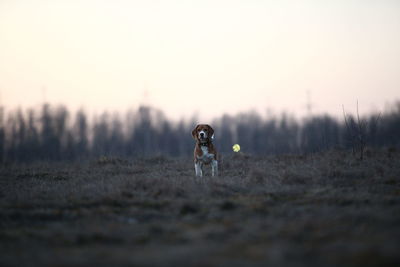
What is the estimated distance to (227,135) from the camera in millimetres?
76688

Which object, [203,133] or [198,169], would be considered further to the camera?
[203,133]

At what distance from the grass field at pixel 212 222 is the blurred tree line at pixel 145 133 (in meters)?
41.6

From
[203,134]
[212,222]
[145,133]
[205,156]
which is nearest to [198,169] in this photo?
[205,156]

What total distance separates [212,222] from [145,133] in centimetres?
6460

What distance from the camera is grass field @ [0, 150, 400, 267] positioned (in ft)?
13.2

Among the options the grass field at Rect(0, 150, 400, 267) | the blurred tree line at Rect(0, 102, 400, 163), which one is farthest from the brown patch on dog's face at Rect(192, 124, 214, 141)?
the blurred tree line at Rect(0, 102, 400, 163)

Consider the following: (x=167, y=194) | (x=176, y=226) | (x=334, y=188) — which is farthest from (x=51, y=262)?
(x=334, y=188)

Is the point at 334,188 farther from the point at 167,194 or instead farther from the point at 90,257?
the point at 90,257

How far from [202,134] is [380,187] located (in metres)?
6.30

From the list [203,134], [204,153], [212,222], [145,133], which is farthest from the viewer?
[145,133]

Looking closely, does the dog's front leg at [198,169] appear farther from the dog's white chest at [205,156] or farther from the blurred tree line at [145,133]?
the blurred tree line at [145,133]

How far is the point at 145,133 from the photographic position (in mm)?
69750

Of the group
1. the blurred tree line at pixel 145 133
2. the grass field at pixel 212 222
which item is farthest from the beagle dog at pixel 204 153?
the blurred tree line at pixel 145 133

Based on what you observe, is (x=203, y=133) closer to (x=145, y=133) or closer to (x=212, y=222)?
(x=212, y=222)
